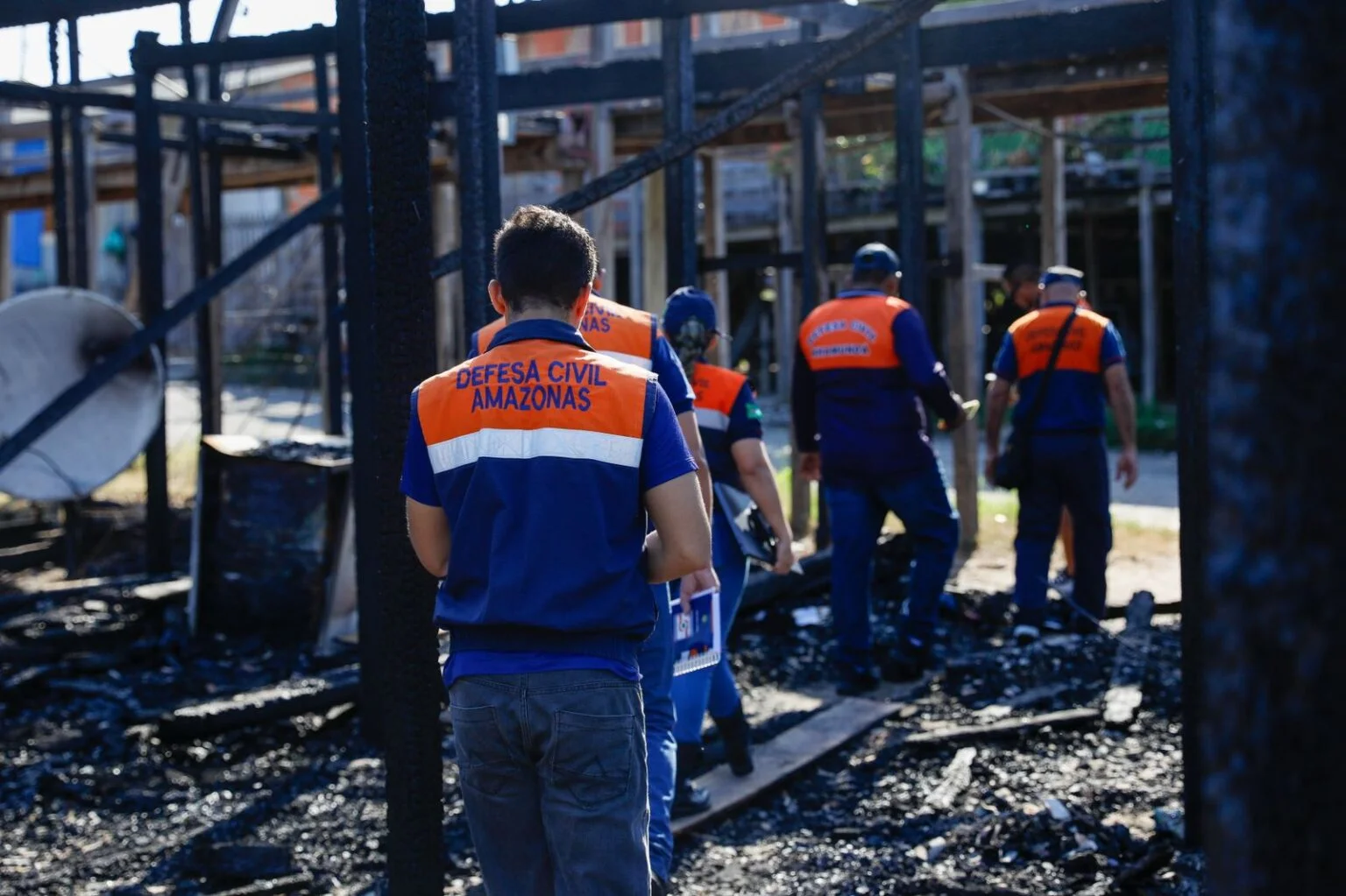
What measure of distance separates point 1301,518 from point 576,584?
5.83 feet

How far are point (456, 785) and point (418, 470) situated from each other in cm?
267

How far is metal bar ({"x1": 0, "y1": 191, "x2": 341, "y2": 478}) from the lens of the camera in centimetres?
707

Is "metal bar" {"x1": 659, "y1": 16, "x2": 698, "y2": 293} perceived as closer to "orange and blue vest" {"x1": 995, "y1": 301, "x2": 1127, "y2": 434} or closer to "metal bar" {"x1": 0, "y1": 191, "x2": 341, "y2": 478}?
"metal bar" {"x1": 0, "y1": 191, "x2": 341, "y2": 478}

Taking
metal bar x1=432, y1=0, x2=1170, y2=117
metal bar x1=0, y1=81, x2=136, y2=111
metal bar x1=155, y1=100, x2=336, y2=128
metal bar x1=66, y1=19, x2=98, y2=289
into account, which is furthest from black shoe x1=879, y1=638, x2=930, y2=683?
metal bar x1=66, y1=19, x2=98, y2=289

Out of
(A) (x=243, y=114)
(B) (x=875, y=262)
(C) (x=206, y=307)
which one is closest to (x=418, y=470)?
(B) (x=875, y=262)

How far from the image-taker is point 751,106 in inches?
185

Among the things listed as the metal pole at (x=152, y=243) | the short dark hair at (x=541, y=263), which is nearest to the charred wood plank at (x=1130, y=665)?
the short dark hair at (x=541, y=263)

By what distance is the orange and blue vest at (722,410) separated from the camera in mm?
4949

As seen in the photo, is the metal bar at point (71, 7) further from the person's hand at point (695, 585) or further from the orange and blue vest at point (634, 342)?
the person's hand at point (695, 585)

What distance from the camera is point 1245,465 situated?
1197 mm

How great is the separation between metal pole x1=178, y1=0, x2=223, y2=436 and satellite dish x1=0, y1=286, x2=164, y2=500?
0.91 m

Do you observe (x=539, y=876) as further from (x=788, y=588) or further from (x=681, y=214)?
(x=788, y=588)

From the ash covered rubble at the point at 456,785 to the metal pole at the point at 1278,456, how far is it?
3164 mm

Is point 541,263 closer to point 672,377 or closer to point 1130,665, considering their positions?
point 672,377
